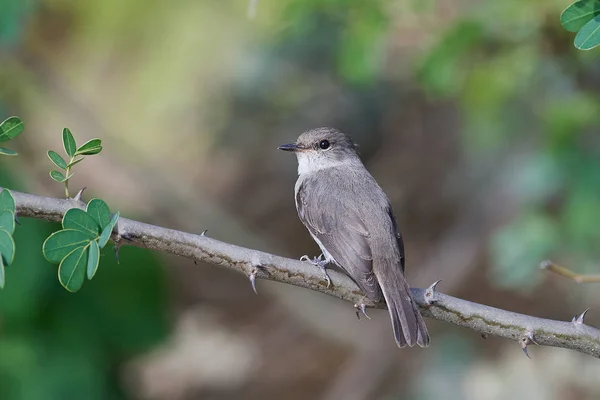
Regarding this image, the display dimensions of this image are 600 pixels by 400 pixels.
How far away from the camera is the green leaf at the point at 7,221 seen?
2938 mm

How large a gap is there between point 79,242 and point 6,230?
272mm

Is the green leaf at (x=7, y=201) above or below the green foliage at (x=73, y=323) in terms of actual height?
above

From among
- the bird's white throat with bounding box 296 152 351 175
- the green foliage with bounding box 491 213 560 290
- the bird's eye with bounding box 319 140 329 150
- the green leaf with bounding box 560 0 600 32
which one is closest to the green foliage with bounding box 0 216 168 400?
the bird's white throat with bounding box 296 152 351 175

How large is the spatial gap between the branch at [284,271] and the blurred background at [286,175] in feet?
8.74

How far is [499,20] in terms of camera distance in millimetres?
5762

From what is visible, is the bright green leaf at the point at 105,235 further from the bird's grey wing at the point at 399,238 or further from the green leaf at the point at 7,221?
the bird's grey wing at the point at 399,238

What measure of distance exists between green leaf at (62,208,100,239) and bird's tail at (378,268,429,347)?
1701mm

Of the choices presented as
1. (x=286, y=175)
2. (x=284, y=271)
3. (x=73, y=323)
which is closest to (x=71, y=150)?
(x=284, y=271)

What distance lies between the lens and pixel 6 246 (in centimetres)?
293

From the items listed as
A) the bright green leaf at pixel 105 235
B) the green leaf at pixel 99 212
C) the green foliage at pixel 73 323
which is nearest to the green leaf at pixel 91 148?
the green leaf at pixel 99 212

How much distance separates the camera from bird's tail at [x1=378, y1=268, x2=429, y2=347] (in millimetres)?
4172

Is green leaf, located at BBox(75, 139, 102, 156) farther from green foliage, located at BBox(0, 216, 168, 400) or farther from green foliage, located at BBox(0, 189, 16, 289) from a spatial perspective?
green foliage, located at BBox(0, 216, 168, 400)

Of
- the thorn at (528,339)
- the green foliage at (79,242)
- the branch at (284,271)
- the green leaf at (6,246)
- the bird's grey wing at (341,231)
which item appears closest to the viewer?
the green leaf at (6,246)

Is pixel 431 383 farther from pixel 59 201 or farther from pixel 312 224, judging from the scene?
pixel 59 201
